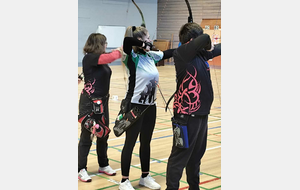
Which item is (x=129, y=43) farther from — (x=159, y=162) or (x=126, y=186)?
(x=159, y=162)

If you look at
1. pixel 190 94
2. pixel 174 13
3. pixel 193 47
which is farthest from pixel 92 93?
pixel 174 13

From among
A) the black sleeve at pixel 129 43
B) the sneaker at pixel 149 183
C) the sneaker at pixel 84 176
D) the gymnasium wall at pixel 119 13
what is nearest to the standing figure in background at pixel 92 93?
the sneaker at pixel 84 176

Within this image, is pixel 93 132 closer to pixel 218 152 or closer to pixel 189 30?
pixel 189 30

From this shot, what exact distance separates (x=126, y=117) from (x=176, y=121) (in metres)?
0.57

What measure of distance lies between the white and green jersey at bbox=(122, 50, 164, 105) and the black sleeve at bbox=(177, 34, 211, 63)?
0.59m

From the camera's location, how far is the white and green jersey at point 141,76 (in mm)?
3078

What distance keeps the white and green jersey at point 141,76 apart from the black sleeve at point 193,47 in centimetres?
59

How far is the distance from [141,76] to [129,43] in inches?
12.5

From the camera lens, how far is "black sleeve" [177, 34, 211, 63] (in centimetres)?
241

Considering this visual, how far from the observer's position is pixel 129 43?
2.86 metres

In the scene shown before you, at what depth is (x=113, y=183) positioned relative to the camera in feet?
11.6

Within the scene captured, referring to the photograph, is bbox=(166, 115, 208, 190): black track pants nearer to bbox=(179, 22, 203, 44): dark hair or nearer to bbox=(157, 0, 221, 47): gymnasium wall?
bbox=(179, 22, 203, 44): dark hair
